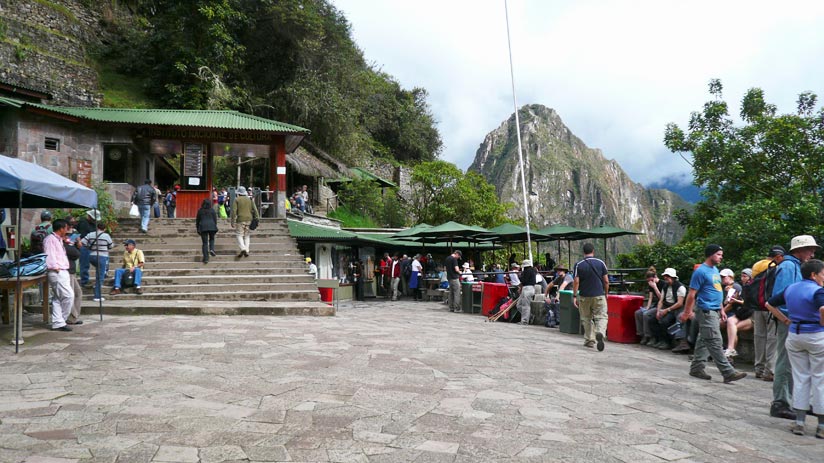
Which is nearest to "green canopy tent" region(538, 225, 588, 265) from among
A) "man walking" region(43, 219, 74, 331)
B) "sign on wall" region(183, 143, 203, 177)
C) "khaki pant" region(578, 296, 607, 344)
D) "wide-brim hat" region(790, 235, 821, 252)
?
"khaki pant" region(578, 296, 607, 344)

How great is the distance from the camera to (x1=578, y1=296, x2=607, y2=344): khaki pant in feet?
28.0

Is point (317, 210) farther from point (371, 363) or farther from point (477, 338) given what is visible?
point (371, 363)

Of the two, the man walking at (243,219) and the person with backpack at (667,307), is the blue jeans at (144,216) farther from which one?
the person with backpack at (667,307)

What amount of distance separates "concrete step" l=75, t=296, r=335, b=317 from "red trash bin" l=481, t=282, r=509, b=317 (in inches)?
187

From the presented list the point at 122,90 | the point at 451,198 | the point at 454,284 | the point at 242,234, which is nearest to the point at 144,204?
the point at 242,234

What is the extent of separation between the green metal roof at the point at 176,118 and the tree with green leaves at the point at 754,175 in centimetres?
1435

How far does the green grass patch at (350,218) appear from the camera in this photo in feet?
110

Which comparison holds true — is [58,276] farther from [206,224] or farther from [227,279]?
[206,224]

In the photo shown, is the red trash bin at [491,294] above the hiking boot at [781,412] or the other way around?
above

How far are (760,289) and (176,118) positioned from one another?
18533 millimetres

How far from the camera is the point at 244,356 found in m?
6.25

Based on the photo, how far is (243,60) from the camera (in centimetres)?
3194

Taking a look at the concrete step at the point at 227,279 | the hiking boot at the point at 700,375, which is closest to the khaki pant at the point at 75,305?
the concrete step at the point at 227,279

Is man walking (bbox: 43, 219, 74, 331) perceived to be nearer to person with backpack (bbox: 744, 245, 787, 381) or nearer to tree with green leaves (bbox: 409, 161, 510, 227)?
person with backpack (bbox: 744, 245, 787, 381)
